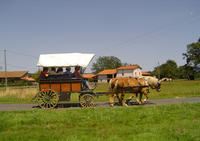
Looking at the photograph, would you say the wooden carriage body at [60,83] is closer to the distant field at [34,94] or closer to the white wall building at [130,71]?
the distant field at [34,94]

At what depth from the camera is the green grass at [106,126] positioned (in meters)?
5.32

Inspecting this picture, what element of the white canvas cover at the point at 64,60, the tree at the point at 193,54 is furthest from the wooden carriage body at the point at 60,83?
the tree at the point at 193,54

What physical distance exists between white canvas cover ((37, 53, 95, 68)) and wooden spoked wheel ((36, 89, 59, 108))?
152 centimetres

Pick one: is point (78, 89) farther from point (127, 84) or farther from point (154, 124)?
point (154, 124)

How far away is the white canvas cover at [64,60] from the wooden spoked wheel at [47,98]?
1.52m

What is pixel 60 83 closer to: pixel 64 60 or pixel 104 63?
pixel 64 60

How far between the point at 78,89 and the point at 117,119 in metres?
4.25

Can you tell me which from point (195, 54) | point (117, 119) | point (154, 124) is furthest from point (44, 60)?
point (195, 54)

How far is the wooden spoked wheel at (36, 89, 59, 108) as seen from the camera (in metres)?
10.7

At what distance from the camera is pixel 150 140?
16.2ft

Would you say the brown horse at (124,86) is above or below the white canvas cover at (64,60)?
below

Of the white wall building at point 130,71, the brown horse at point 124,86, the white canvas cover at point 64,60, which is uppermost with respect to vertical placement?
the white wall building at point 130,71

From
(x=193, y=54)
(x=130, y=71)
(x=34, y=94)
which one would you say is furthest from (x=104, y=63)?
(x=34, y=94)

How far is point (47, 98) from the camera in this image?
35.6 feet
